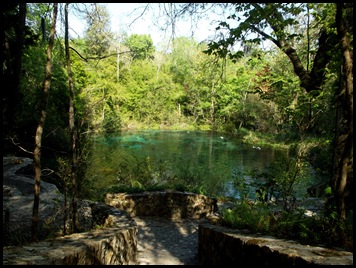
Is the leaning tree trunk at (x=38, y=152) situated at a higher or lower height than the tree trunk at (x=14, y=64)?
lower

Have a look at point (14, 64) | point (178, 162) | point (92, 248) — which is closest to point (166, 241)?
point (92, 248)

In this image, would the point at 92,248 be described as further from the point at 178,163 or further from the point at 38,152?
the point at 178,163

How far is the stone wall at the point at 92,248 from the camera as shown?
259 cm

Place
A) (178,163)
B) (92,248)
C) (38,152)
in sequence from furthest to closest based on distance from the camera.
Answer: (178,163), (38,152), (92,248)

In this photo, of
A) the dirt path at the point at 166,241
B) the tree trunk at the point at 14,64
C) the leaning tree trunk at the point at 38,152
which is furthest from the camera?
the dirt path at the point at 166,241

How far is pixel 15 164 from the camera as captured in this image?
10859 mm

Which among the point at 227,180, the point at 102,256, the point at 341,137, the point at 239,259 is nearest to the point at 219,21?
the point at 341,137

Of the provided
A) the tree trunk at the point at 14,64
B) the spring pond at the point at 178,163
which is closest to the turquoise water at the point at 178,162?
the spring pond at the point at 178,163

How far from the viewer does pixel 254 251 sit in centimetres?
303

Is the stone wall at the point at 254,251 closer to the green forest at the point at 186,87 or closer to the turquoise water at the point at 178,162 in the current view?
the green forest at the point at 186,87

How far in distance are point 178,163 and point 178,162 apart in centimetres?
55

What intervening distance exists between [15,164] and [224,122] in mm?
28765

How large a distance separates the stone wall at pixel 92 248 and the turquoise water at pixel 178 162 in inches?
184

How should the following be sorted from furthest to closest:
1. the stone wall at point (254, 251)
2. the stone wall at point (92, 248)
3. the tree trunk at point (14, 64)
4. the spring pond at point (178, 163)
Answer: the spring pond at point (178, 163) < the tree trunk at point (14, 64) < the stone wall at point (92, 248) < the stone wall at point (254, 251)
